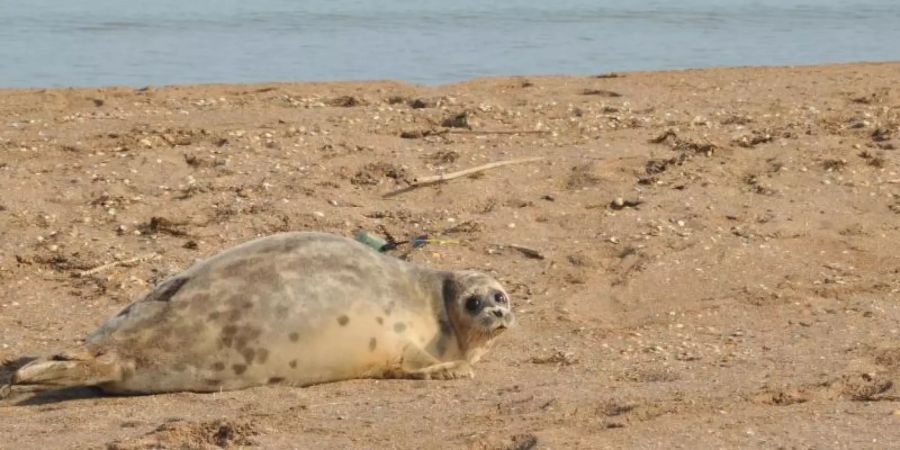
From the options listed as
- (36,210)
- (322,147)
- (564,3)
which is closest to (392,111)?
(322,147)

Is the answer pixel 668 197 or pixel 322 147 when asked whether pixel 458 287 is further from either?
pixel 322 147

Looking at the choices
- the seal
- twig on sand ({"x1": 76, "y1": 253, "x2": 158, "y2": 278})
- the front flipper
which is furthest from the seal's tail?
twig on sand ({"x1": 76, "y1": 253, "x2": 158, "y2": 278})

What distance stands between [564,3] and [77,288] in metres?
13.7

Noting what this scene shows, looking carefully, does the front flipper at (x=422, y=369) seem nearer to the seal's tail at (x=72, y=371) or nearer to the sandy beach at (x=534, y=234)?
the sandy beach at (x=534, y=234)

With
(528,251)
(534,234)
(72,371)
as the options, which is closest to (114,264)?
(72,371)

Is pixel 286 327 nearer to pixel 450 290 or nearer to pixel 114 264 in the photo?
pixel 450 290

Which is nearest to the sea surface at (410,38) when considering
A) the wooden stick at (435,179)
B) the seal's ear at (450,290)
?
the wooden stick at (435,179)

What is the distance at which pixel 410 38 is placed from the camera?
52.6 feet

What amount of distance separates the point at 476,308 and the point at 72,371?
4.80 feet

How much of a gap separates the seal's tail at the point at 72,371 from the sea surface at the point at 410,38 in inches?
286

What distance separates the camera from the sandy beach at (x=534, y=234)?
5.02 metres

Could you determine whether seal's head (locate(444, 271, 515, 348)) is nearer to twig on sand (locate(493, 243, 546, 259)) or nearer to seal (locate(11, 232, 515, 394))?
seal (locate(11, 232, 515, 394))

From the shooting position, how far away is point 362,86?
11.3 meters

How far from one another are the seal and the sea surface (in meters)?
6.78
